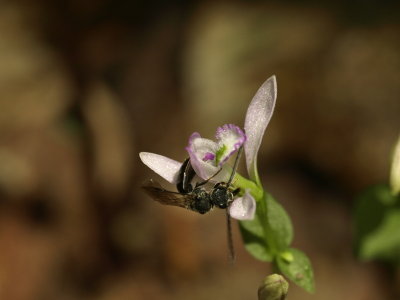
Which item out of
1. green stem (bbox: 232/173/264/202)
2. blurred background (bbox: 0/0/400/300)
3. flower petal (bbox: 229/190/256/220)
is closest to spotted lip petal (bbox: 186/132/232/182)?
green stem (bbox: 232/173/264/202)

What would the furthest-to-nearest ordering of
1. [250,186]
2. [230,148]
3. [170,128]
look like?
[170,128] → [250,186] → [230,148]

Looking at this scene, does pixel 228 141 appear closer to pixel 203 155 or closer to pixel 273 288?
pixel 203 155

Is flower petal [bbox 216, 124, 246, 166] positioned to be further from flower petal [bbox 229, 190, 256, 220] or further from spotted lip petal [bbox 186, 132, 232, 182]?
flower petal [bbox 229, 190, 256, 220]

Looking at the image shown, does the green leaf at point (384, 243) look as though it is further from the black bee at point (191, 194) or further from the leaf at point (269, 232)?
the black bee at point (191, 194)

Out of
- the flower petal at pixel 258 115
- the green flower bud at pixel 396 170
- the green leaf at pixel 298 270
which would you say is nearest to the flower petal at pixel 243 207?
the flower petal at pixel 258 115

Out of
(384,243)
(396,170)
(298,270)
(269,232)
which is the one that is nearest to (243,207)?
(269,232)

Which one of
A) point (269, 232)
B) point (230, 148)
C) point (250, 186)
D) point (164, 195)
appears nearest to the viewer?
point (230, 148)

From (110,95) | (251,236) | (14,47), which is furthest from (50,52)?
(251,236)
